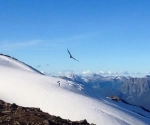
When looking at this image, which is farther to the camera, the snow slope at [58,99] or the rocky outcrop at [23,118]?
the snow slope at [58,99]

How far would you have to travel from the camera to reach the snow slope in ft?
131

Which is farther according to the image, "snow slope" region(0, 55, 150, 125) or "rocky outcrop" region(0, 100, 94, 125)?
"snow slope" region(0, 55, 150, 125)

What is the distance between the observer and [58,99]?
4441 cm

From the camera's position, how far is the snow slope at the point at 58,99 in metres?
40.0

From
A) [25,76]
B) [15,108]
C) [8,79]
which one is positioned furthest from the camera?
[25,76]

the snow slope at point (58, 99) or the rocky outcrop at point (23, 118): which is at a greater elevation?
the snow slope at point (58, 99)

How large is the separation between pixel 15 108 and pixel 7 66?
27507mm

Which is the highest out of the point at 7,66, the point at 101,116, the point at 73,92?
the point at 7,66

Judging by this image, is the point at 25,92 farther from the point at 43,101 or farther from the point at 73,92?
the point at 73,92

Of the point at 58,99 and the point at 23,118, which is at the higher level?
the point at 58,99

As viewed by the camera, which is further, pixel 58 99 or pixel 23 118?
pixel 58 99

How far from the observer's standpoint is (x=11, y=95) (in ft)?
145

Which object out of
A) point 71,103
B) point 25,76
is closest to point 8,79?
point 25,76

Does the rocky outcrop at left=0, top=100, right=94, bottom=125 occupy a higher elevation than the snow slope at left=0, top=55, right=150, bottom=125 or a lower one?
lower
